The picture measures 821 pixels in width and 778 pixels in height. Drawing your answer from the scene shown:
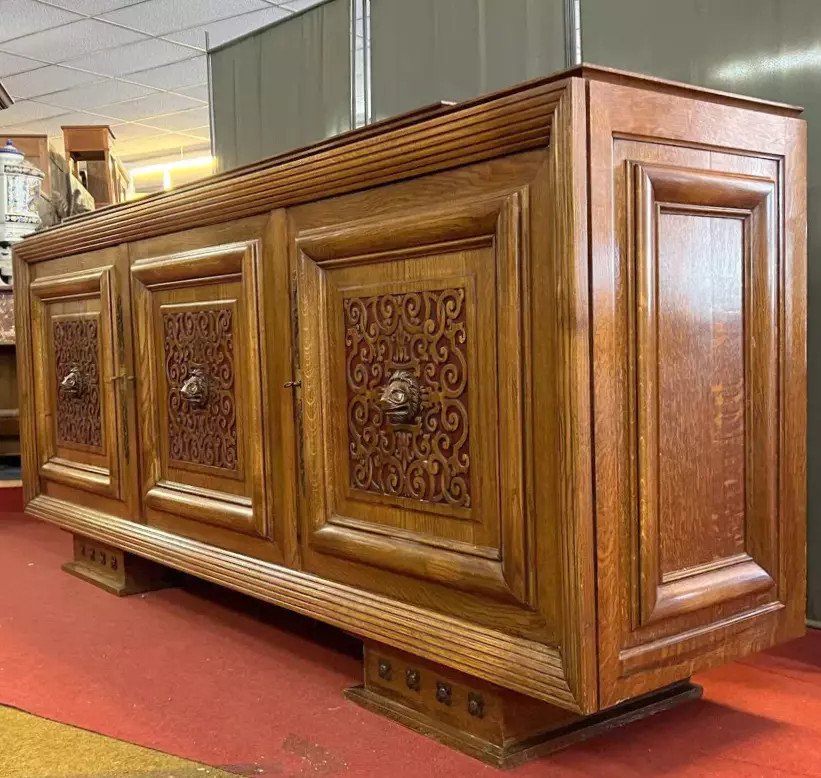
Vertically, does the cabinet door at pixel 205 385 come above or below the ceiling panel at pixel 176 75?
below

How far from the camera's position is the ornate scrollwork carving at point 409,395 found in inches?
54.1

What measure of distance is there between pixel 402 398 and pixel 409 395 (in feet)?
0.04

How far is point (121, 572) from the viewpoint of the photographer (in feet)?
7.89

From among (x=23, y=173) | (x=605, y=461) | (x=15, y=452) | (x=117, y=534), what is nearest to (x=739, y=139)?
(x=605, y=461)

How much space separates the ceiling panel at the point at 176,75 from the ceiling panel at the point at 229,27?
435mm

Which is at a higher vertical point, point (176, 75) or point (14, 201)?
point (176, 75)

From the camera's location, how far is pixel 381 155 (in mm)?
1445

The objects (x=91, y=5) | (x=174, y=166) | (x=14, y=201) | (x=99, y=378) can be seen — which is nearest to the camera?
(x=99, y=378)

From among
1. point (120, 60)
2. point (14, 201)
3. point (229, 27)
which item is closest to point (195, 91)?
point (120, 60)

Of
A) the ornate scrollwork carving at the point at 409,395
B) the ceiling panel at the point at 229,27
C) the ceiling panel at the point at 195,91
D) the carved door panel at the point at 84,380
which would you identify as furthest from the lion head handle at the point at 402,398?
the ceiling panel at the point at 195,91

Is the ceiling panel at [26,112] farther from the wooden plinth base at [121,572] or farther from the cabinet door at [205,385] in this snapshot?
the cabinet door at [205,385]

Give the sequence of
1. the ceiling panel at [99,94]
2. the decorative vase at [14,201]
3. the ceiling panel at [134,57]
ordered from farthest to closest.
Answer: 1. the ceiling panel at [99,94]
2. the ceiling panel at [134,57]
3. the decorative vase at [14,201]

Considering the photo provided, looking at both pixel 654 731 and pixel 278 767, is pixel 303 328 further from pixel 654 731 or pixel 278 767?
pixel 654 731

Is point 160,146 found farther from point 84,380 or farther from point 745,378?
point 745,378
